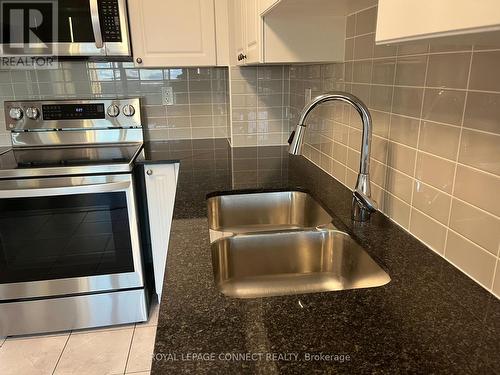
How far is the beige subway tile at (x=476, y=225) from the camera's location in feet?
2.52

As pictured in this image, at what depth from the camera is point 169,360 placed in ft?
2.06

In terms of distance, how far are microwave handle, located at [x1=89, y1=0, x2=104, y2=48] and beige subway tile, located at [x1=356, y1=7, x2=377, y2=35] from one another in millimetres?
1263

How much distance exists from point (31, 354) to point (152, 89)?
1.64m

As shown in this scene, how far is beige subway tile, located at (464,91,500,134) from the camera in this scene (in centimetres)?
75

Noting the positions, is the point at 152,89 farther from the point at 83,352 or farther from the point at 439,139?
the point at 439,139

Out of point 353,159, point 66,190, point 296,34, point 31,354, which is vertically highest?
point 296,34

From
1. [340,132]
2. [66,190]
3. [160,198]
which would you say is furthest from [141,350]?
[340,132]

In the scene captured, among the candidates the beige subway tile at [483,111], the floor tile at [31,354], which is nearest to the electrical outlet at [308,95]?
the beige subway tile at [483,111]

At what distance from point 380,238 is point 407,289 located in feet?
0.83

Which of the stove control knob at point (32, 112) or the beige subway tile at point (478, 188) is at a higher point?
the stove control knob at point (32, 112)

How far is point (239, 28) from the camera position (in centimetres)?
180

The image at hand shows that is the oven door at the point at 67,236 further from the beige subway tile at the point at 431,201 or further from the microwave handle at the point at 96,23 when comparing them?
the beige subway tile at the point at 431,201

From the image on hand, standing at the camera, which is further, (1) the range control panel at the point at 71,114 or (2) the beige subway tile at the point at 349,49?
(1) the range control panel at the point at 71,114

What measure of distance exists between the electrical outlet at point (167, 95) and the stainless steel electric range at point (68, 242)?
499 millimetres
